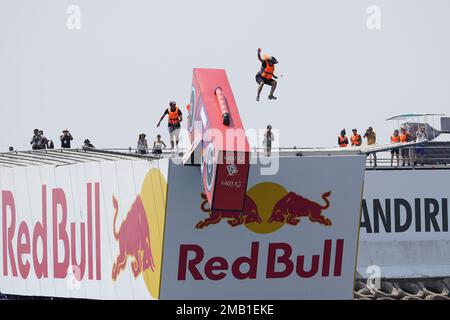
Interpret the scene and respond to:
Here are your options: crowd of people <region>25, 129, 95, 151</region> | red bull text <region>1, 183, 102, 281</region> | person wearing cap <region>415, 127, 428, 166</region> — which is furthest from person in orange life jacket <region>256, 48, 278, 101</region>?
person wearing cap <region>415, 127, 428, 166</region>

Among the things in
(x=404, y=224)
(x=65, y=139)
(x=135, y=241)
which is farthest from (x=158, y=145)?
(x=404, y=224)

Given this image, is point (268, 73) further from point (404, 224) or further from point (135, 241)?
point (404, 224)

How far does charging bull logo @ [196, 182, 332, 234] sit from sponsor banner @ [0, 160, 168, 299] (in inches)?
76.1

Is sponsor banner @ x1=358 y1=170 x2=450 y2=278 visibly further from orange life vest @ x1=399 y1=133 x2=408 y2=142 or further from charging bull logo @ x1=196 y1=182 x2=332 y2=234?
charging bull logo @ x1=196 y1=182 x2=332 y2=234

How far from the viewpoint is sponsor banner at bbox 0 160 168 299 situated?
34.3m

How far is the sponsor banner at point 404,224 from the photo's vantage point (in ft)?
170

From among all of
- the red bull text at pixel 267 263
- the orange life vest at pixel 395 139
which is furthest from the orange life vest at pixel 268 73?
the orange life vest at pixel 395 139

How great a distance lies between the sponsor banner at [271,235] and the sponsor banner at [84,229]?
0.65m
